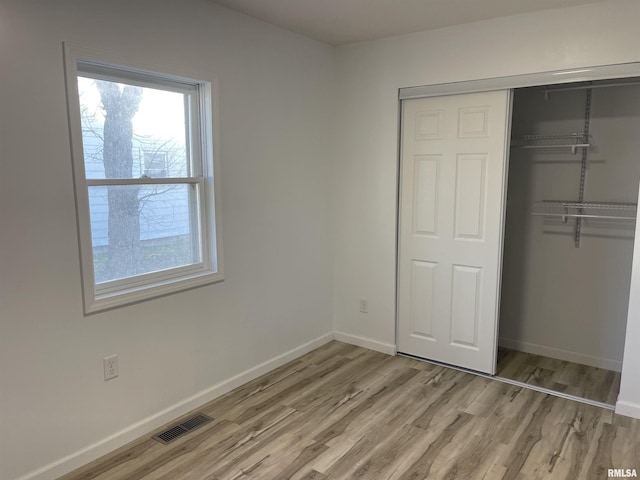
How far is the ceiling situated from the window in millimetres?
636

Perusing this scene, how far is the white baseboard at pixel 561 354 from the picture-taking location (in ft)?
11.6

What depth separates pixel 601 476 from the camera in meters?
2.29

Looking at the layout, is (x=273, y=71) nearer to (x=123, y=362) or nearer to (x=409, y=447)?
(x=123, y=362)

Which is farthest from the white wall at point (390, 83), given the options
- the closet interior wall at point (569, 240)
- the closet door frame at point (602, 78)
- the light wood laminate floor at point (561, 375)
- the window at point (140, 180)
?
the window at point (140, 180)

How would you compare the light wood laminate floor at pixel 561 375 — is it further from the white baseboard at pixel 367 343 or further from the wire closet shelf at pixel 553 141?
the wire closet shelf at pixel 553 141

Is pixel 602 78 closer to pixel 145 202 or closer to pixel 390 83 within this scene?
pixel 390 83

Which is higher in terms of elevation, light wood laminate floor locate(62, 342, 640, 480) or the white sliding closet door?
the white sliding closet door

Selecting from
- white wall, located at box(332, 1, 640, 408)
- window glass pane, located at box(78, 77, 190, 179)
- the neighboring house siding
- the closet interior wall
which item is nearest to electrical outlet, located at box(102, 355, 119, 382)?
the neighboring house siding

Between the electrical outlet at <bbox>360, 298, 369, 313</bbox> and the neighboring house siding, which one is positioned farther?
the electrical outlet at <bbox>360, 298, 369, 313</bbox>

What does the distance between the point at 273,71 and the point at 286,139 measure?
464 mm

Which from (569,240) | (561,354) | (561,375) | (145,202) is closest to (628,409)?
(561,375)

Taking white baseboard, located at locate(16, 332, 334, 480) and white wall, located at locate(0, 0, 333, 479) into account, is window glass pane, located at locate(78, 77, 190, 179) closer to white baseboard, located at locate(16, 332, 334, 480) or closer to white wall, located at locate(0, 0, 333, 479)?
white wall, located at locate(0, 0, 333, 479)

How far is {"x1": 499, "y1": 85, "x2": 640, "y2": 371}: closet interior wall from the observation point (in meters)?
3.32

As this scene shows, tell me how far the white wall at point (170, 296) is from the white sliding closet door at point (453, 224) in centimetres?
71
